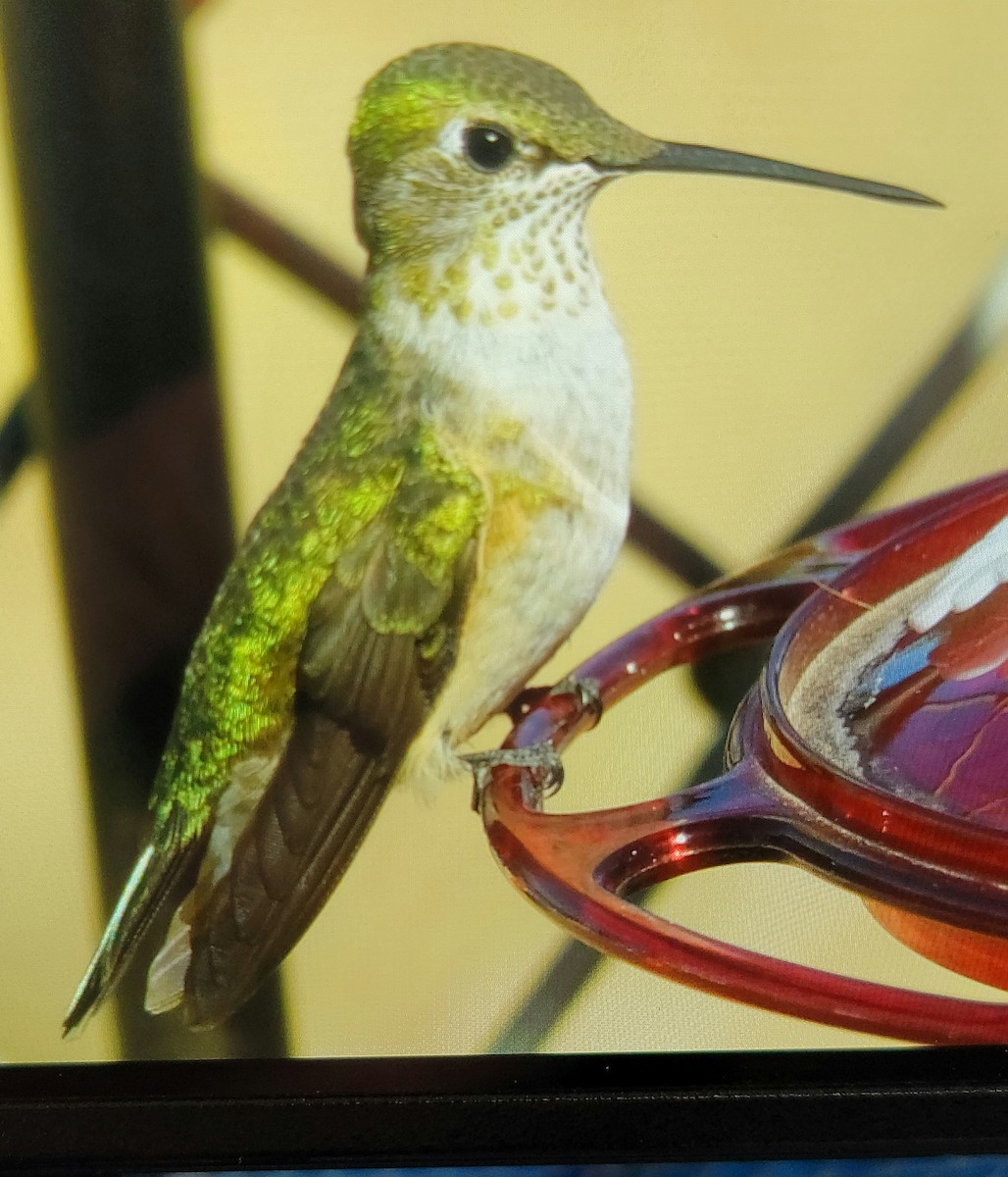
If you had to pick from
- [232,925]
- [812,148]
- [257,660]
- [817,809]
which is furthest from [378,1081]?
[812,148]

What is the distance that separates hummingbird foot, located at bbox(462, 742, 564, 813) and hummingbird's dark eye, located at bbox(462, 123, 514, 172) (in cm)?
36

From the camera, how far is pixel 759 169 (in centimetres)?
79

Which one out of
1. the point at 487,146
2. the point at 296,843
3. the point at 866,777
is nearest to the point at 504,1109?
the point at 296,843

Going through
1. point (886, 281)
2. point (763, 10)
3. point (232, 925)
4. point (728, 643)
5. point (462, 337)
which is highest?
point (763, 10)

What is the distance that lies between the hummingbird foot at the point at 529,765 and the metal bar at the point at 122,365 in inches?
9.1

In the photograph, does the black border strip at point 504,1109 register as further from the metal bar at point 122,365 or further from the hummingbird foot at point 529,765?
the hummingbird foot at point 529,765

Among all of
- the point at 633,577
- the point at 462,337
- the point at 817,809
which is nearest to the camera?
the point at 817,809

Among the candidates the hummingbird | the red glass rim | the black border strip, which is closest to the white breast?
the hummingbird

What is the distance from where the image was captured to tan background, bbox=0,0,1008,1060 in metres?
0.77

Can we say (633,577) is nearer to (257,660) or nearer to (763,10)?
(257,660)

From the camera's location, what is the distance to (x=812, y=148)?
31.7 inches

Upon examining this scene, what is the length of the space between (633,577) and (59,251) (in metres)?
0.46

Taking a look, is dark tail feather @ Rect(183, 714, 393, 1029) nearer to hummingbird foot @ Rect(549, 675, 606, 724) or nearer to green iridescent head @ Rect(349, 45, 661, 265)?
hummingbird foot @ Rect(549, 675, 606, 724)

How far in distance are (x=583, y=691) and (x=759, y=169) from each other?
1.25ft
